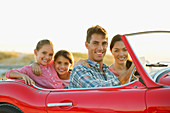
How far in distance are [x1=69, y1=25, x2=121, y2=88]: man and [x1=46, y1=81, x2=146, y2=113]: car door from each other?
0.21 m

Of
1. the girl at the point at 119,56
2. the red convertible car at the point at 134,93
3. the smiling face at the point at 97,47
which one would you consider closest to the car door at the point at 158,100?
the red convertible car at the point at 134,93

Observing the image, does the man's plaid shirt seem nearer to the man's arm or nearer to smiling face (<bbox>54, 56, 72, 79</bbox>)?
the man's arm

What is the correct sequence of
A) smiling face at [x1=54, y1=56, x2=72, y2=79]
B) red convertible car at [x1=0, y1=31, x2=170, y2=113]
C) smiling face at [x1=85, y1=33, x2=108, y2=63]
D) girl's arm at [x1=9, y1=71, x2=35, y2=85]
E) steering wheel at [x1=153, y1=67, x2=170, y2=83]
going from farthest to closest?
smiling face at [x1=54, y1=56, x2=72, y2=79] < girl's arm at [x1=9, y1=71, x2=35, y2=85] < smiling face at [x1=85, y1=33, x2=108, y2=63] < steering wheel at [x1=153, y1=67, x2=170, y2=83] < red convertible car at [x1=0, y1=31, x2=170, y2=113]

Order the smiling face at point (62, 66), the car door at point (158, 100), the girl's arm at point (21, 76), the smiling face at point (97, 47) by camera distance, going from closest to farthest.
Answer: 1. the car door at point (158, 100)
2. the smiling face at point (97, 47)
3. the girl's arm at point (21, 76)
4. the smiling face at point (62, 66)

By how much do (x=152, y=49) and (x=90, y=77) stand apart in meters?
0.81

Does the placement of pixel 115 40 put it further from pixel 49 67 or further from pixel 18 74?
pixel 18 74

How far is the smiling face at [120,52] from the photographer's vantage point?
3.98 m

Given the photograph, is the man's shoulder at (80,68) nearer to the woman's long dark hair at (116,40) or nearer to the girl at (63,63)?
the woman's long dark hair at (116,40)

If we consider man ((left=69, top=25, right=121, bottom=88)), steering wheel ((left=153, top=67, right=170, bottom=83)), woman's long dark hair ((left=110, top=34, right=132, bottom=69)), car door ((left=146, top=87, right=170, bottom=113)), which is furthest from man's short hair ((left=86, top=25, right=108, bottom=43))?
car door ((left=146, top=87, right=170, bottom=113))

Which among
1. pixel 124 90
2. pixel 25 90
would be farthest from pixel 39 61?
pixel 124 90

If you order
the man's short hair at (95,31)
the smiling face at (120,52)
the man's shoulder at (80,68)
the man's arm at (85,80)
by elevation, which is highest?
the man's short hair at (95,31)

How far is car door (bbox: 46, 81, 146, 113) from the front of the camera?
2844 millimetres

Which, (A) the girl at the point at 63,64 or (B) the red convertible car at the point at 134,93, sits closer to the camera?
(B) the red convertible car at the point at 134,93

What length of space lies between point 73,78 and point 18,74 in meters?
0.91
